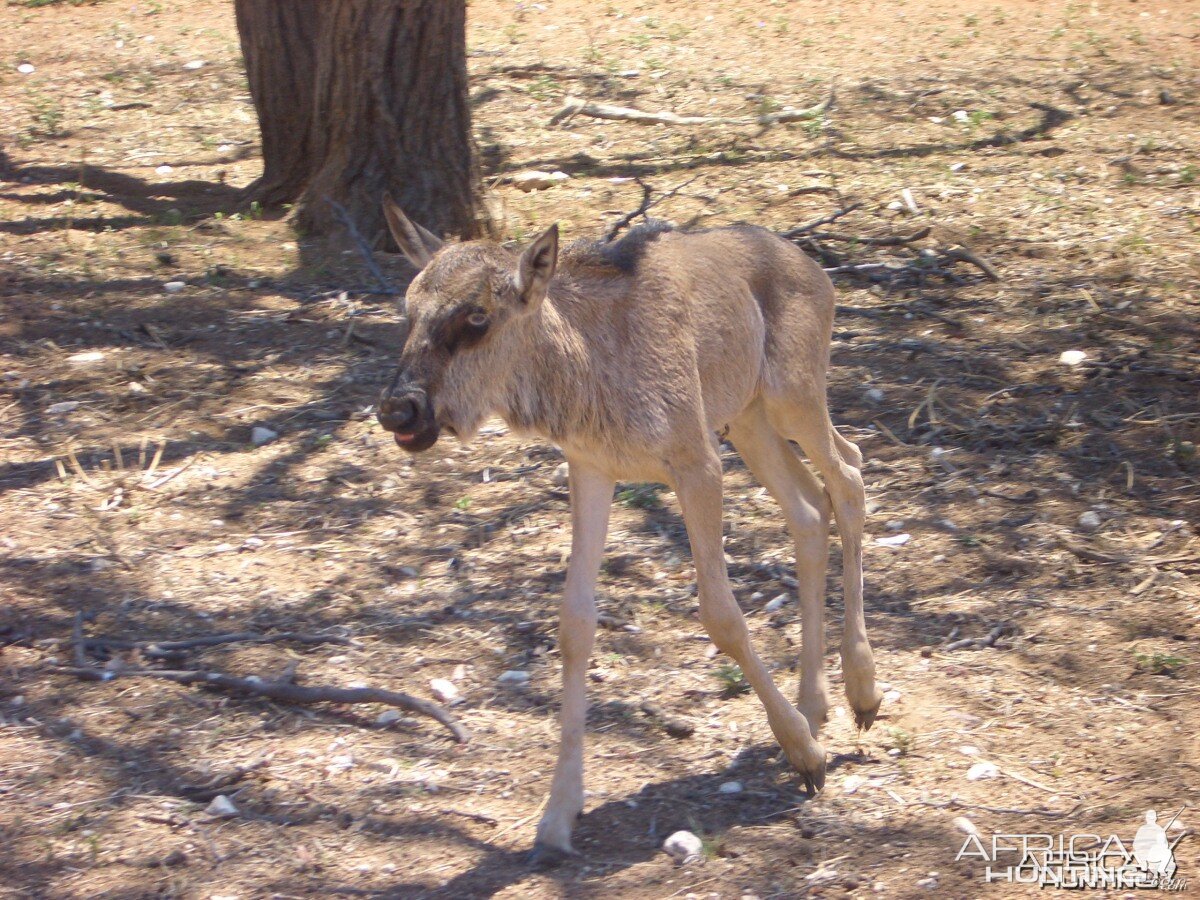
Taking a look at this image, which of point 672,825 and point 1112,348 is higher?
point 1112,348

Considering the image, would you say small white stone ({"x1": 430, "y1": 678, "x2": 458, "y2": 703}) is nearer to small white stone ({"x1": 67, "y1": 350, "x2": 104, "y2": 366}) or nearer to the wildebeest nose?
the wildebeest nose

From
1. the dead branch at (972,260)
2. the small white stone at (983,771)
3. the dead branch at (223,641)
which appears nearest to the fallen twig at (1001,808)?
the small white stone at (983,771)

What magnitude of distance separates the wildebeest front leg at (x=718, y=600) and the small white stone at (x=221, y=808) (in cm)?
191

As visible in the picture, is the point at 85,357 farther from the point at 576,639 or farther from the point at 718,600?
the point at 718,600

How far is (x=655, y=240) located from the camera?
5461 millimetres

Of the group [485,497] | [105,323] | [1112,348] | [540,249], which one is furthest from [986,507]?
[105,323]

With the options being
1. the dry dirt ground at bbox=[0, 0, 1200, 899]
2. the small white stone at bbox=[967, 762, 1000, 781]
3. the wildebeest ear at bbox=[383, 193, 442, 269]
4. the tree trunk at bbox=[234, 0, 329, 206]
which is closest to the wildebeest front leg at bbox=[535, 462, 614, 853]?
the dry dirt ground at bbox=[0, 0, 1200, 899]

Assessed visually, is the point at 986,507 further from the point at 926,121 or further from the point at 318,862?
the point at 926,121

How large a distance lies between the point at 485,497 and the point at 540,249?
2991 mm

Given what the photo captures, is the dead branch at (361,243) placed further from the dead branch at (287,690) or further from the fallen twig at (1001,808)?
the fallen twig at (1001,808)

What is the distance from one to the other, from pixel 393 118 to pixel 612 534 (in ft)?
14.2

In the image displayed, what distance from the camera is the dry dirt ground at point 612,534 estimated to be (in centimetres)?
476

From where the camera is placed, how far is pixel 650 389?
4.85m

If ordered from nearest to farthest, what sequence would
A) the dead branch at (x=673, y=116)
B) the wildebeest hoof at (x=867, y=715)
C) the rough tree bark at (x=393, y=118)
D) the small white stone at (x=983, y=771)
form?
the small white stone at (x=983, y=771) < the wildebeest hoof at (x=867, y=715) < the rough tree bark at (x=393, y=118) < the dead branch at (x=673, y=116)
